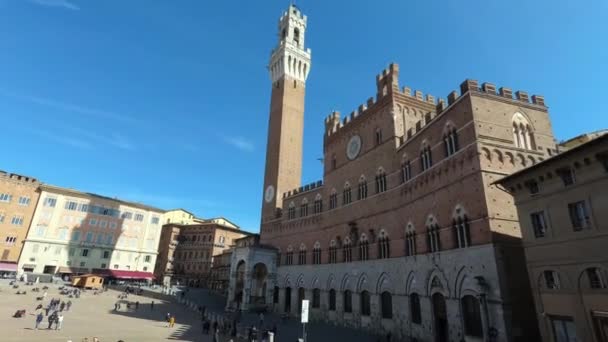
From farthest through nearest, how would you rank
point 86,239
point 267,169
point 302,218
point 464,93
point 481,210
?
1. point 86,239
2. point 267,169
3. point 302,218
4. point 464,93
5. point 481,210

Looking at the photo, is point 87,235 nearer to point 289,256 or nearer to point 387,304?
point 289,256

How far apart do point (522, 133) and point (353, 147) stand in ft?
54.8

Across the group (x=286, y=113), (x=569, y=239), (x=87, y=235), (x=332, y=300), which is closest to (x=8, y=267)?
(x=87, y=235)

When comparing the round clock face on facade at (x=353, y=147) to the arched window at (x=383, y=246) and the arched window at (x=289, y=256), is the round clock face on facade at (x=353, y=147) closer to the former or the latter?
the arched window at (x=383, y=246)

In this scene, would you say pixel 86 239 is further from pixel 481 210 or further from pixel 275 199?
pixel 481 210

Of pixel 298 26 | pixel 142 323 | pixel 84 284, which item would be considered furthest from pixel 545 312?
pixel 298 26

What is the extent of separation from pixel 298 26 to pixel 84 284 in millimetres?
52558

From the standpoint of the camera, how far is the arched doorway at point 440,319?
68.3 ft

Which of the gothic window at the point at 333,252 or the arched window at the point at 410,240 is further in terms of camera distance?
the gothic window at the point at 333,252

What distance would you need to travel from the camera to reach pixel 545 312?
48.4 ft

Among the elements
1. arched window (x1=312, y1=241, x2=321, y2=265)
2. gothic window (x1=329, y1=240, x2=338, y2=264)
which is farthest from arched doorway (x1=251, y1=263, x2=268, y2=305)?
gothic window (x1=329, y1=240, x2=338, y2=264)

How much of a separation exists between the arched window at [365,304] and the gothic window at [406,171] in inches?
408

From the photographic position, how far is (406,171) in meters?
26.6

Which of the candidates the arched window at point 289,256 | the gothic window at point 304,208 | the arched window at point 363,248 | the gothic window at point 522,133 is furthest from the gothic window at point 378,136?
the arched window at point 289,256
